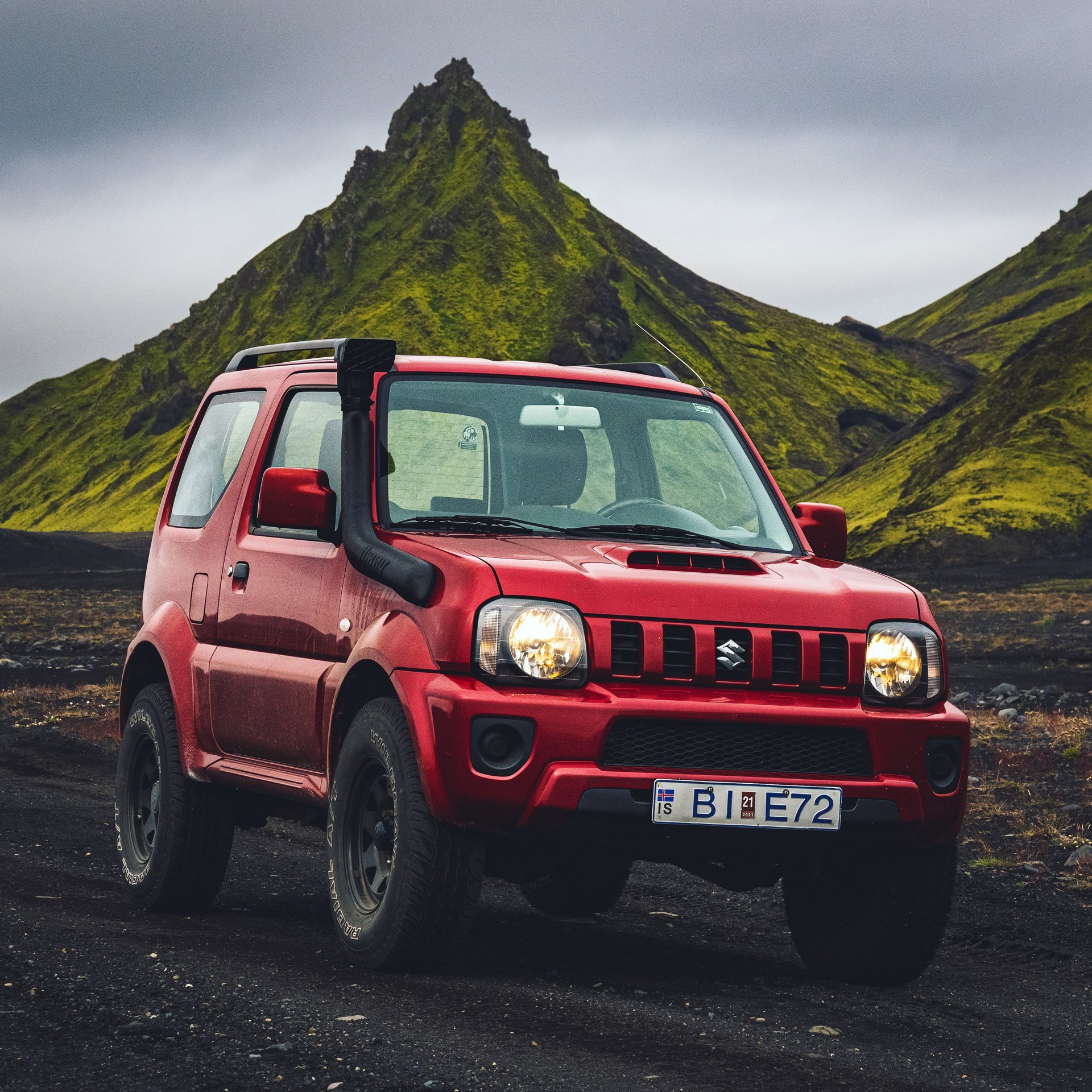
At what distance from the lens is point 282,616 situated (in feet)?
21.0

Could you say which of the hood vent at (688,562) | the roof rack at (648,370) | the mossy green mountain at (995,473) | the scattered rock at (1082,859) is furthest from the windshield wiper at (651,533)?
the mossy green mountain at (995,473)

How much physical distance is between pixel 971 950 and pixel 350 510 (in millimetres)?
3305

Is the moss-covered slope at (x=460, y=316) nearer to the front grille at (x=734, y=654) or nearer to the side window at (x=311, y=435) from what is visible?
the side window at (x=311, y=435)

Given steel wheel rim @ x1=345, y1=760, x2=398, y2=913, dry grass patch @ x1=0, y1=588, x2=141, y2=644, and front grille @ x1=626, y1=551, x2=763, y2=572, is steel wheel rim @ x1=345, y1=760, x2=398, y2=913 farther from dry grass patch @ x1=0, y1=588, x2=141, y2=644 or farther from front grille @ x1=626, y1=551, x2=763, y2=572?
dry grass patch @ x1=0, y1=588, x2=141, y2=644

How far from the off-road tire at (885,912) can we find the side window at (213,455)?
319cm

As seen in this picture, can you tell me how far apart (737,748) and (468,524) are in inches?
55.8

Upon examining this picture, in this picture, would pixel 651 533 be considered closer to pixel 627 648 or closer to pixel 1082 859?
pixel 627 648

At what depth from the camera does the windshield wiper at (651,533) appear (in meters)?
6.04

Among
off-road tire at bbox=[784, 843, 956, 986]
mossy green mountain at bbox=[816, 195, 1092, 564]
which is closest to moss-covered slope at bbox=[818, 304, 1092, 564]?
mossy green mountain at bbox=[816, 195, 1092, 564]

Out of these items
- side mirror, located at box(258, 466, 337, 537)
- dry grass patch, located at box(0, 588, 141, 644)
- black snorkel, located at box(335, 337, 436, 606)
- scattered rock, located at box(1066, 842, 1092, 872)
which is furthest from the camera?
dry grass patch, located at box(0, 588, 141, 644)

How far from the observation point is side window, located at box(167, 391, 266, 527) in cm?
737

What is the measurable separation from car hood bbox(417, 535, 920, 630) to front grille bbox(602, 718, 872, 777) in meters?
0.36

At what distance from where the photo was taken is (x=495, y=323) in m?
156

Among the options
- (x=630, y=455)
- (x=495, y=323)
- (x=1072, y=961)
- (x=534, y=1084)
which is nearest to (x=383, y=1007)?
(x=534, y=1084)
